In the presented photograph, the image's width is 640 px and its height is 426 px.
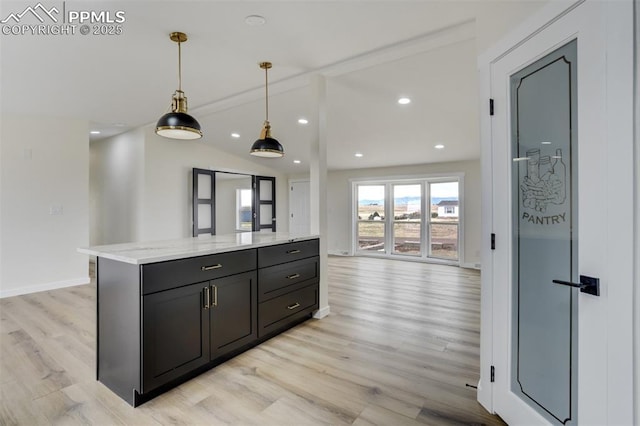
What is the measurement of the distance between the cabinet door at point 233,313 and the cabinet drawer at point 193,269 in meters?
0.07

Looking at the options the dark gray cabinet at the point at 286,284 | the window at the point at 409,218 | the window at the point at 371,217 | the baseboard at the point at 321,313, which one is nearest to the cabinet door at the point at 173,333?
the dark gray cabinet at the point at 286,284

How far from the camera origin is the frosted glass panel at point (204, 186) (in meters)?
6.37

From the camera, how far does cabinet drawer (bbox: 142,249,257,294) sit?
6.41ft

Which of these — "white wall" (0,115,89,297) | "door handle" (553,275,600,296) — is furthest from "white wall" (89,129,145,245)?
"door handle" (553,275,600,296)

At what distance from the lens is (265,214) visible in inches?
313

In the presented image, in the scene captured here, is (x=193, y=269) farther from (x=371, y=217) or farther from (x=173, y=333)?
(x=371, y=217)

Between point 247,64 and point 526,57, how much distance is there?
104 inches

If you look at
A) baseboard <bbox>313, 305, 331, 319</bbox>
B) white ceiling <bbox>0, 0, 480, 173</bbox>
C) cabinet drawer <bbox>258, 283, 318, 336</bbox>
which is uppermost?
white ceiling <bbox>0, 0, 480, 173</bbox>

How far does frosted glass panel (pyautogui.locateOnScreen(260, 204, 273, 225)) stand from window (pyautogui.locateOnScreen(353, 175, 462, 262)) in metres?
2.22

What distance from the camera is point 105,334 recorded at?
217 centimetres

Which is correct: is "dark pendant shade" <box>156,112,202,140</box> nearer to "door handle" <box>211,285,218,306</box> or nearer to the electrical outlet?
"door handle" <box>211,285,218,306</box>

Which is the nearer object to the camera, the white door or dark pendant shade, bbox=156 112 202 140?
dark pendant shade, bbox=156 112 202 140

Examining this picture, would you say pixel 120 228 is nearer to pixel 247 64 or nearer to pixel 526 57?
pixel 247 64

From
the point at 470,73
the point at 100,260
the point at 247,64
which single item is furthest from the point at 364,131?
the point at 100,260
